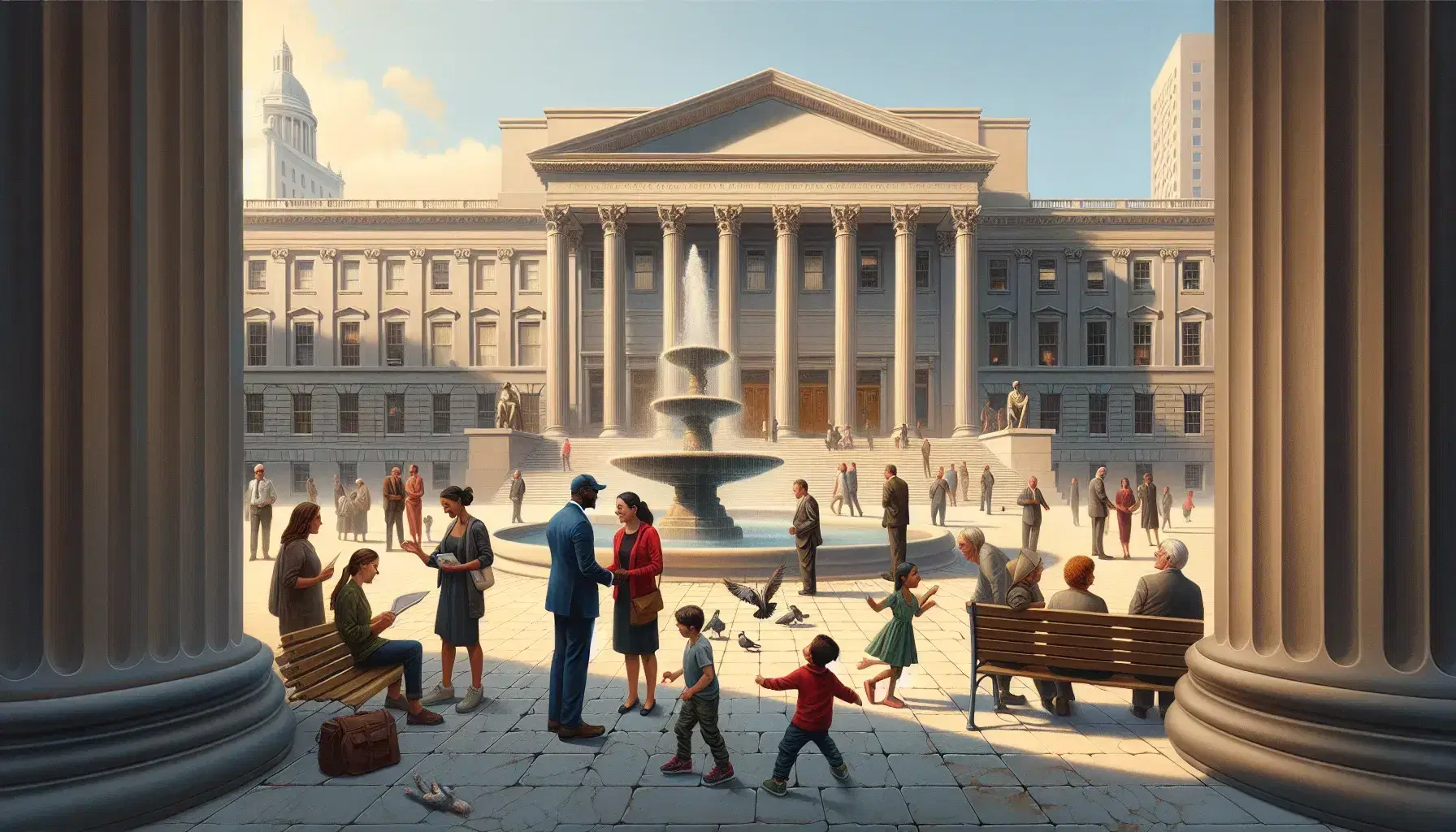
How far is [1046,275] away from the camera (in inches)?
1791

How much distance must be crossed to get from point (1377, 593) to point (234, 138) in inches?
273

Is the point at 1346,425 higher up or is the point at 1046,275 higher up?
the point at 1046,275

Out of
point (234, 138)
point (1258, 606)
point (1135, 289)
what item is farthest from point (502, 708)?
point (1135, 289)

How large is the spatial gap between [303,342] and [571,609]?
4828cm

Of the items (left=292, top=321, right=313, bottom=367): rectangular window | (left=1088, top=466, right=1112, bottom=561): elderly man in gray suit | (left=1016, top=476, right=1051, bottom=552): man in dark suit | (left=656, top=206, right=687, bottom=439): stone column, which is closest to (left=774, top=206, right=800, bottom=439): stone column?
(left=656, top=206, right=687, bottom=439): stone column

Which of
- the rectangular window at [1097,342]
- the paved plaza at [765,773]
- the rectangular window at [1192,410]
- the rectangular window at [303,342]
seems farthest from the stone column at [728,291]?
the paved plaza at [765,773]

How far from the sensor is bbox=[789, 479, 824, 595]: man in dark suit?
10586 mm

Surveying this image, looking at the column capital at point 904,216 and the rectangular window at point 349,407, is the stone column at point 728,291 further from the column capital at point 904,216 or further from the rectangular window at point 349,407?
the rectangular window at point 349,407

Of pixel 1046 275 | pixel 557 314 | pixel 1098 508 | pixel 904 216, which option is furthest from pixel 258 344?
pixel 1098 508

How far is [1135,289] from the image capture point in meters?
45.6

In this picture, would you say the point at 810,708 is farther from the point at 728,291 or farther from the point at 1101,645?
the point at 728,291

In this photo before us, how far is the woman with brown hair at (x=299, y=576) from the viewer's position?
5.61m

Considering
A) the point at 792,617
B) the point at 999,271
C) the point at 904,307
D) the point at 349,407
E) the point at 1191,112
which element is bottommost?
the point at 792,617

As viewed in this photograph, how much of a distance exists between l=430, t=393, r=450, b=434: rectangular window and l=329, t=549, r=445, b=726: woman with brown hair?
139 feet
